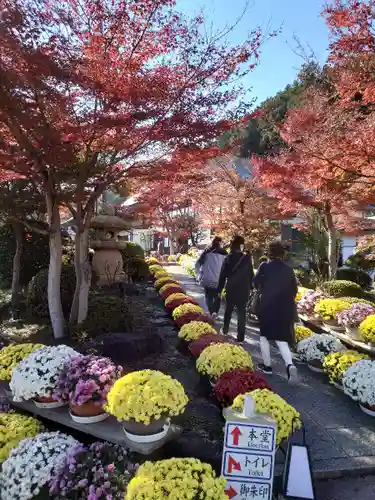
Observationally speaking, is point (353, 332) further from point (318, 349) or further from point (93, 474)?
point (93, 474)

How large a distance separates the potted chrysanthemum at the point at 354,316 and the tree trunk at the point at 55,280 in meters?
4.33

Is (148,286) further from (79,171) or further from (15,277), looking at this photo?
(79,171)

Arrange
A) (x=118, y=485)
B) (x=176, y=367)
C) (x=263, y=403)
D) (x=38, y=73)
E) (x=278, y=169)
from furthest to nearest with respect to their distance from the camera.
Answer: (x=278, y=169) → (x=176, y=367) → (x=38, y=73) → (x=263, y=403) → (x=118, y=485)

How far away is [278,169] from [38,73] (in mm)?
6531

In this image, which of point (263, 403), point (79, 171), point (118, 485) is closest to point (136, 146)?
point (79, 171)

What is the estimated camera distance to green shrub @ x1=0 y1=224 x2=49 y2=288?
8562 mm

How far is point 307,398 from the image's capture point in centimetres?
418

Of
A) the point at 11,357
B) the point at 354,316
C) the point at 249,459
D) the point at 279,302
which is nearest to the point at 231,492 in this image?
the point at 249,459

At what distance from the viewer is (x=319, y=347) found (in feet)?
16.1

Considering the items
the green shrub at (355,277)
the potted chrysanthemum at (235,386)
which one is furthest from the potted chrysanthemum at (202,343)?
the green shrub at (355,277)

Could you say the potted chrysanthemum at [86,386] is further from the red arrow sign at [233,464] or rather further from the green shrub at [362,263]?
the green shrub at [362,263]

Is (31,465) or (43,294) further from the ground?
(43,294)

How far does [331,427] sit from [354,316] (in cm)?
261

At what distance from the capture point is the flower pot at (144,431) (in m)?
2.74
